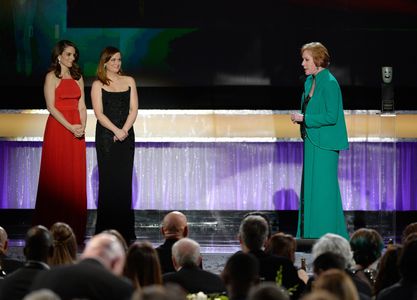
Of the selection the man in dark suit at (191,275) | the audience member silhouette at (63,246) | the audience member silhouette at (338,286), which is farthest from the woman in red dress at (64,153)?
the audience member silhouette at (338,286)

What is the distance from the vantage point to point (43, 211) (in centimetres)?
922

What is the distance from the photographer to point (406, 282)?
17.5 feet

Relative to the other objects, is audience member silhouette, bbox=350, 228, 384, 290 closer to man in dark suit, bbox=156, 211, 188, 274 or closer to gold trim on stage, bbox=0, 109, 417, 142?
man in dark suit, bbox=156, 211, 188, 274

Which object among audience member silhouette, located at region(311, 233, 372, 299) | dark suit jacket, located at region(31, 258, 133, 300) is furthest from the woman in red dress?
dark suit jacket, located at region(31, 258, 133, 300)

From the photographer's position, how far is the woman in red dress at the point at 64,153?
29.5ft

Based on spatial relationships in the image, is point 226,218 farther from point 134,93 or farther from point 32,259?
point 32,259

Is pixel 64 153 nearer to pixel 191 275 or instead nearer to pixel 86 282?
pixel 191 275

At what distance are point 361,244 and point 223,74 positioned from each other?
5699mm

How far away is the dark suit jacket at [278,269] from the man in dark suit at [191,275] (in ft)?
0.94

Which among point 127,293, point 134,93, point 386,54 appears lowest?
point 127,293

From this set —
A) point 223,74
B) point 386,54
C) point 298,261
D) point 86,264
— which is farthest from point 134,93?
point 86,264

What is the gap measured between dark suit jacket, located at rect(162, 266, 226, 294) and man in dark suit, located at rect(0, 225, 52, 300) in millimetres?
656

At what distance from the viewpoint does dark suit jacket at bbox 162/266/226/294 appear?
5.73 metres

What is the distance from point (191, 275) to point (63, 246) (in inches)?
29.6
